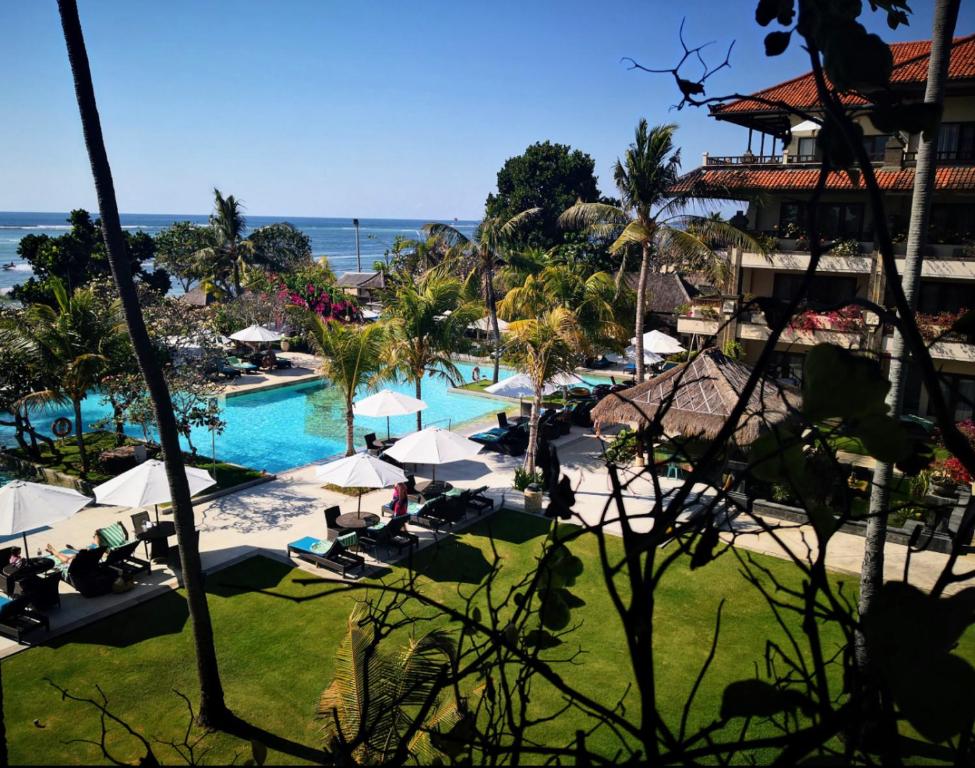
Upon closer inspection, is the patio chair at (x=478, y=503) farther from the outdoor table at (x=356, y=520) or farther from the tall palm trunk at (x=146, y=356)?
the tall palm trunk at (x=146, y=356)

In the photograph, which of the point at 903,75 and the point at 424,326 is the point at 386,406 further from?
the point at 903,75

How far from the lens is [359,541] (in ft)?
46.9

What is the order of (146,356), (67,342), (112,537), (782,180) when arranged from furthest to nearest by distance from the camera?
(782,180)
(67,342)
(112,537)
(146,356)

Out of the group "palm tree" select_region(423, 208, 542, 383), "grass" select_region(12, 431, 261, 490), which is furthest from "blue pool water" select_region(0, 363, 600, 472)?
"palm tree" select_region(423, 208, 542, 383)

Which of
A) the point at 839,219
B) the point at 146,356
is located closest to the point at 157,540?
the point at 146,356

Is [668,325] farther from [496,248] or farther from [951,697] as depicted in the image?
[951,697]

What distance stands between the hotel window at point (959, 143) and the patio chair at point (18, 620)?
1024 inches

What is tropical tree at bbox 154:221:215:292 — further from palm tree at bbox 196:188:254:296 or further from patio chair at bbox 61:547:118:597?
patio chair at bbox 61:547:118:597

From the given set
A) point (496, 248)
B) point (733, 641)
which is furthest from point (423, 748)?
point (496, 248)

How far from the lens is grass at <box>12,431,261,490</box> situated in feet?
61.7

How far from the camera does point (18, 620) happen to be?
11242 millimetres

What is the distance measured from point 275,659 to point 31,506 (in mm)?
5476

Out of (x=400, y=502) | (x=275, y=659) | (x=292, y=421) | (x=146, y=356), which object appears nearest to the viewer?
(x=146, y=356)

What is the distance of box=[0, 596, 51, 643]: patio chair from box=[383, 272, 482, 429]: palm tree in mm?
11385
